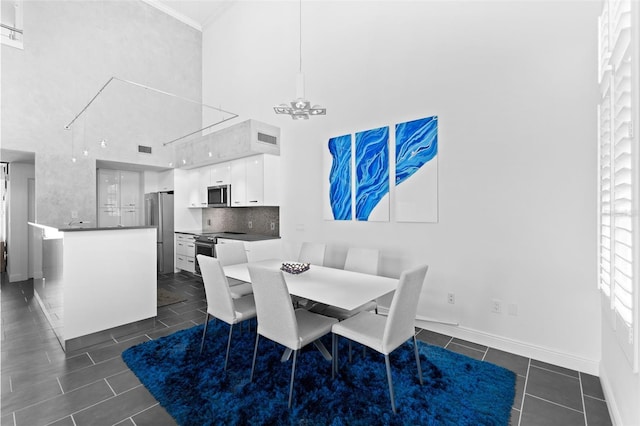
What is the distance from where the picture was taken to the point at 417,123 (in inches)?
126

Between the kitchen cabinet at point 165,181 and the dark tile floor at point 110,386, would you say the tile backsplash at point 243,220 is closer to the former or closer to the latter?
the kitchen cabinet at point 165,181

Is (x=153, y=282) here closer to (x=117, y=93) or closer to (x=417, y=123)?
(x=417, y=123)

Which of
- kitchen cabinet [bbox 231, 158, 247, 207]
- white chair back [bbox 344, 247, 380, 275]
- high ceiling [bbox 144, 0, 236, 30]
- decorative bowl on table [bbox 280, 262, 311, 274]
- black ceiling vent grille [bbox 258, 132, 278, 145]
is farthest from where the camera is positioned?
high ceiling [bbox 144, 0, 236, 30]

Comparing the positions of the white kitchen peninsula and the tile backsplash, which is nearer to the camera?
the white kitchen peninsula

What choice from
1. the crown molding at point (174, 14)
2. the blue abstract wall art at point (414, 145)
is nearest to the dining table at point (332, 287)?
the blue abstract wall art at point (414, 145)

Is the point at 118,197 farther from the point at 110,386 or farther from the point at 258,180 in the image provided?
the point at 110,386

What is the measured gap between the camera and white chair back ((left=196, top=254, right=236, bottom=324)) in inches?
92.5

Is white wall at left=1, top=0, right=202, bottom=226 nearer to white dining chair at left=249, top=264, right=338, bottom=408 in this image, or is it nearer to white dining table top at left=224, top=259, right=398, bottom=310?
white dining table top at left=224, top=259, right=398, bottom=310

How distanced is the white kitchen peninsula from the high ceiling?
5130 millimetres

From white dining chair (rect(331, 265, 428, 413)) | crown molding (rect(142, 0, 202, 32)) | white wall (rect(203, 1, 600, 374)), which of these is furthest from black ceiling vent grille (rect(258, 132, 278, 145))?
crown molding (rect(142, 0, 202, 32))

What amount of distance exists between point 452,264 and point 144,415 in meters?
2.84

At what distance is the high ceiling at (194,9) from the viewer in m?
5.96

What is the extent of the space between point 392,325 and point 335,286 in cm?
59

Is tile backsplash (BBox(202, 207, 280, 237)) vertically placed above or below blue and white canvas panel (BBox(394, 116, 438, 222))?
below
